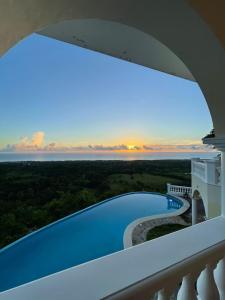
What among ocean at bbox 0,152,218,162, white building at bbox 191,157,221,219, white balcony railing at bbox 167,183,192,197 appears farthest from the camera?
white balcony railing at bbox 167,183,192,197

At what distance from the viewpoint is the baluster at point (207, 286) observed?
100cm

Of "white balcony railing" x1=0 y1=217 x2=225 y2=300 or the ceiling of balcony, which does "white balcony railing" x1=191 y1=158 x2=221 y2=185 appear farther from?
"white balcony railing" x1=0 y1=217 x2=225 y2=300

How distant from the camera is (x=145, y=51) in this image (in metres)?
1.93

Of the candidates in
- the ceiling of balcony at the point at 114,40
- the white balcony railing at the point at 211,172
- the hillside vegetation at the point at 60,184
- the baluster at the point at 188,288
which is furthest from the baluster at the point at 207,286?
the white balcony railing at the point at 211,172

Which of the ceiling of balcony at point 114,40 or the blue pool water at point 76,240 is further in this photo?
the blue pool water at point 76,240

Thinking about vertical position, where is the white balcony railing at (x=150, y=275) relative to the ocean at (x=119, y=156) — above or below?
below

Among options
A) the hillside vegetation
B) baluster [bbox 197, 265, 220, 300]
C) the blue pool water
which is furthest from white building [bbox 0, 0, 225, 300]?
the blue pool water

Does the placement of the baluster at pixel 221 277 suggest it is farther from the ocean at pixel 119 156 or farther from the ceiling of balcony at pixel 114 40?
the ocean at pixel 119 156

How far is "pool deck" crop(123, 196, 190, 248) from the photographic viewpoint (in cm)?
582

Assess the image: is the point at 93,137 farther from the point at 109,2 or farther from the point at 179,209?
the point at 109,2

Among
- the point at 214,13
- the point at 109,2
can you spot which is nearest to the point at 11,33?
the point at 109,2

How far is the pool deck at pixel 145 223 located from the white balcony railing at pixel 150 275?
4.58 metres

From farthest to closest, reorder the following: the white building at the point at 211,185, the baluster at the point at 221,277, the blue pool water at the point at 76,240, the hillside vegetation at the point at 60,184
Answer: the blue pool water at the point at 76,240
the white building at the point at 211,185
the hillside vegetation at the point at 60,184
the baluster at the point at 221,277

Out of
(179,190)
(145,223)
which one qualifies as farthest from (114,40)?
(179,190)
